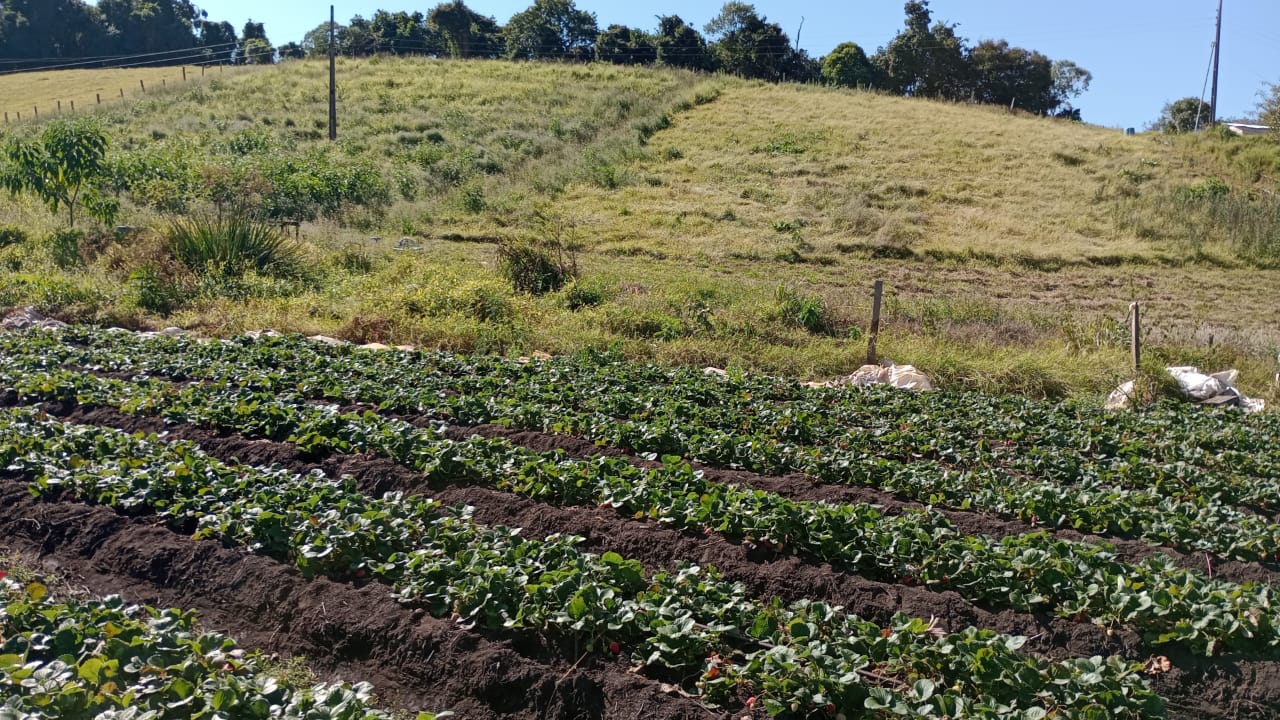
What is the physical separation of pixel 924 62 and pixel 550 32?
87.2 ft

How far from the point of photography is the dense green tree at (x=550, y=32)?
219ft

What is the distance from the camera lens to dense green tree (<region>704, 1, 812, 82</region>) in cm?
5993

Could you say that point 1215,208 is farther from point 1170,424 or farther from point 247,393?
point 247,393

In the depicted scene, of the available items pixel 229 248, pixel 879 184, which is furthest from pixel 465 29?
pixel 229 248

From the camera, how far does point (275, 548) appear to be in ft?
17.6

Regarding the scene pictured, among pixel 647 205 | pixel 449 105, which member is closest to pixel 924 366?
pixel 647 205

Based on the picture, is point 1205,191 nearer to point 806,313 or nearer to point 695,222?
point 695,222

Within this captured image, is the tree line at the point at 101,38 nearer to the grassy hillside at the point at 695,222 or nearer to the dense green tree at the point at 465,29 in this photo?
the dense green tree at the point at 465,29

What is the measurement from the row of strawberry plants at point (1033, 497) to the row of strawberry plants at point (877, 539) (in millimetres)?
837

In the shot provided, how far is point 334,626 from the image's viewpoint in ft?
15.5

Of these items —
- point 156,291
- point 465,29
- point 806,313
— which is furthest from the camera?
point 465,29

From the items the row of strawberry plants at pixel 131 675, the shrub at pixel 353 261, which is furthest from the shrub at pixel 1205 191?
the row of strawberry plants at pixel 131 675

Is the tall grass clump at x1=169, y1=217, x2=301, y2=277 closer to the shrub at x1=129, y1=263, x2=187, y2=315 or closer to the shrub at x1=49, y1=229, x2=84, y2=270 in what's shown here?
the shrub at x1=129, y1=263, x2=187, y2=315

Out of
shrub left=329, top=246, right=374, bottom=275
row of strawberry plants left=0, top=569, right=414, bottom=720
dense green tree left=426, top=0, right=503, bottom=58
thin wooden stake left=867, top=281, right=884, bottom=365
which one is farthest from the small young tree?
dense green tree left=426, top=0, right=503, bottom=58
